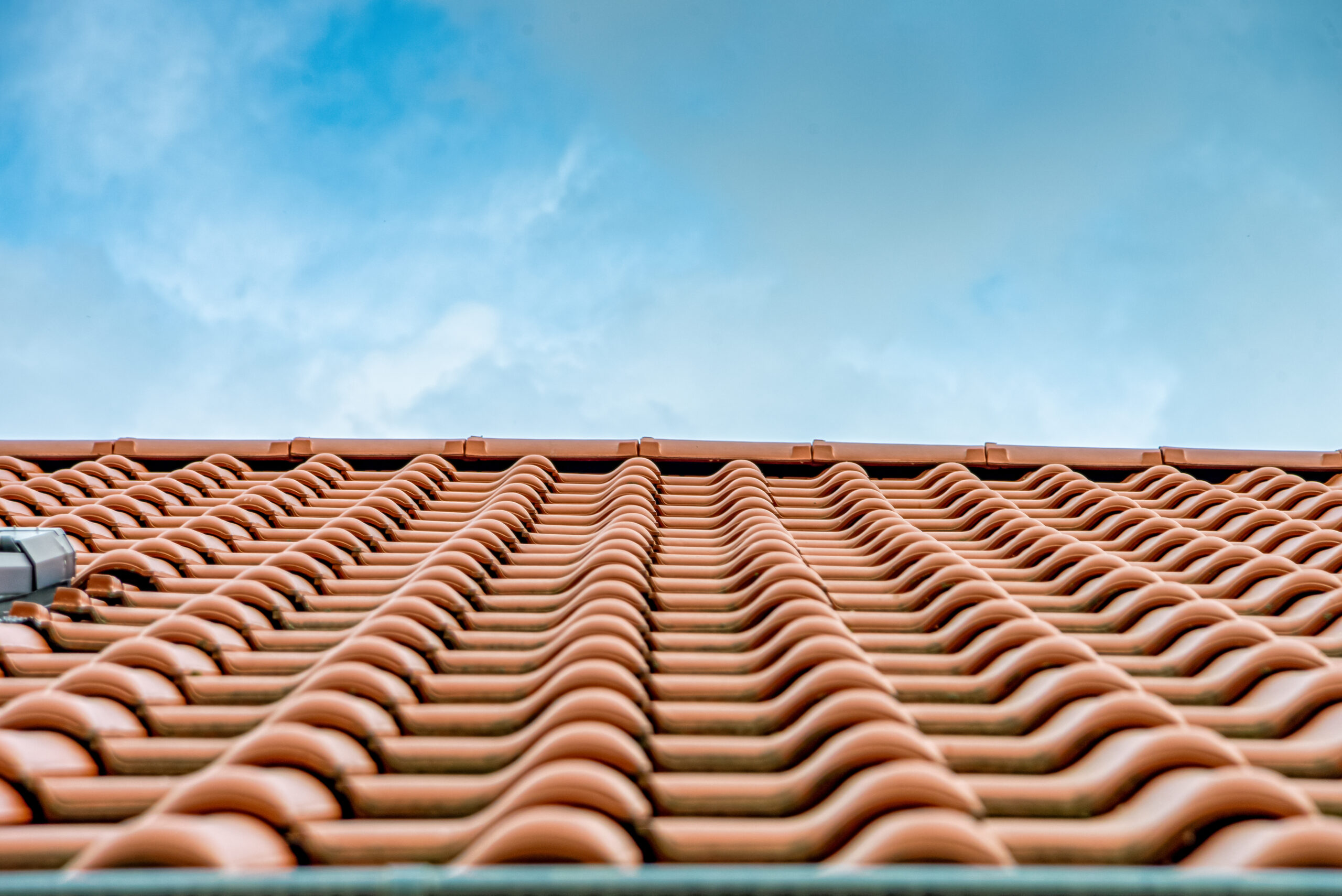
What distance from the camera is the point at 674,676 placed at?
321 centimetres

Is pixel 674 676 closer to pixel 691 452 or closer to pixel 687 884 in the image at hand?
pixel 687 884

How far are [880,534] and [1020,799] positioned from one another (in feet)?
7.69

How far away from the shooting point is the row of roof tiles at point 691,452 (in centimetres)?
614

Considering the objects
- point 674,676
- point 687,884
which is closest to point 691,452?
point 674,676

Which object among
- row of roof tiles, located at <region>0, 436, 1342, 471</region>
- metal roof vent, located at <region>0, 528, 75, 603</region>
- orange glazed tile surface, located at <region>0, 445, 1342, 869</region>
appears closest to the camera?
orange glazed tile surface, located at <region>0, 445, 1342, 869</region>

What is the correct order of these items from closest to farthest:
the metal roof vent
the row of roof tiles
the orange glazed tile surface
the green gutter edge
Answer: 1. the green gutter edge
2. the orange glazed tile surface
3. the metal roof vent
4. the row of roof tiles

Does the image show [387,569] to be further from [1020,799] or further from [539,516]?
[1020,799]

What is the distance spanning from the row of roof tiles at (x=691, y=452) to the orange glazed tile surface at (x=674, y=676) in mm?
409

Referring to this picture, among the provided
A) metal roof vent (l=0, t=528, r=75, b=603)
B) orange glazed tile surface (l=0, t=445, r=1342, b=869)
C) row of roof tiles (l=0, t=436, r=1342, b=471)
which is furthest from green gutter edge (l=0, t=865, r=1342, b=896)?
row of roof tiles (l=0, t=436, r=1342, b=471)

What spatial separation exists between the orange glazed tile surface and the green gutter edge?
0.39 meters

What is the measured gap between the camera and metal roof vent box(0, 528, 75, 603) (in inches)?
149

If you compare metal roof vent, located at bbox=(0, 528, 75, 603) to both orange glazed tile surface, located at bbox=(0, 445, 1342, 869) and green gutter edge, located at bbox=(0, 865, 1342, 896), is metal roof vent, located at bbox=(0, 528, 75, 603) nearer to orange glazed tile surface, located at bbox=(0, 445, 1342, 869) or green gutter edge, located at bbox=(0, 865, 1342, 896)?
orange glazed tile surface, located at bbox=(0, 445, 1342, 869)

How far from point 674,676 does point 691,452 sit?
304cm

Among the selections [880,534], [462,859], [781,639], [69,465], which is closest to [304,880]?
[462,859]
